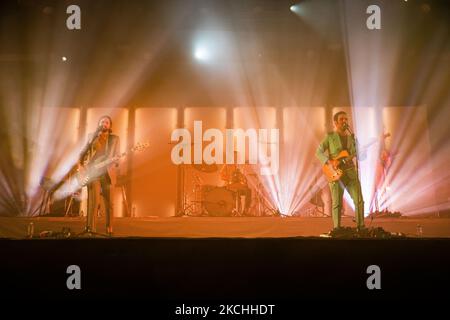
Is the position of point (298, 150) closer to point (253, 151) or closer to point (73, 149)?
point (253, 151)

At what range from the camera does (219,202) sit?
282 inches

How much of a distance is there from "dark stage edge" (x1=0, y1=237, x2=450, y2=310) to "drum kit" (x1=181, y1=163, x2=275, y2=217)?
2430 mm

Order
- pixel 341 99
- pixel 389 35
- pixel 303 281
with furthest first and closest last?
1. pixel 341 99
2. pixel 389 35
3. pixel 303 281

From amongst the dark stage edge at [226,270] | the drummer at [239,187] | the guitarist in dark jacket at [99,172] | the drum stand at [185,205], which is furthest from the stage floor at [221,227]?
the drum stand at [185,205]

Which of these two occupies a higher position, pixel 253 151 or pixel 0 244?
pixel 253 151

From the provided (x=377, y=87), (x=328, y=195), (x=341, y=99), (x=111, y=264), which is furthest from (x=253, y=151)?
(x=111, y=264)

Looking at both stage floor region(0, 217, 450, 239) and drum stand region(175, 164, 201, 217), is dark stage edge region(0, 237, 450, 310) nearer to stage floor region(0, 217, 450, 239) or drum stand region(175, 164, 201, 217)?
stage floor region(0, 217, 450, 239)

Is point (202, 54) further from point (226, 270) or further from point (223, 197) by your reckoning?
point (226, 270)

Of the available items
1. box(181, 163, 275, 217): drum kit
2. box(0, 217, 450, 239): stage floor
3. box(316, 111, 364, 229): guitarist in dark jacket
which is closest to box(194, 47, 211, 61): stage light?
box(181, 163, 275, 217): drum kit

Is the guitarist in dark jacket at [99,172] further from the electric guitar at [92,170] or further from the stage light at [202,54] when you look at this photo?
the stage light at [202,54]

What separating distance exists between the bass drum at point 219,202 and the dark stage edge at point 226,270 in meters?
2.41

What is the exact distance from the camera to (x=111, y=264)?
4406mm

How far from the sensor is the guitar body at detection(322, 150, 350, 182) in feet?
18.0

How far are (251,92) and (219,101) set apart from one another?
744mm
